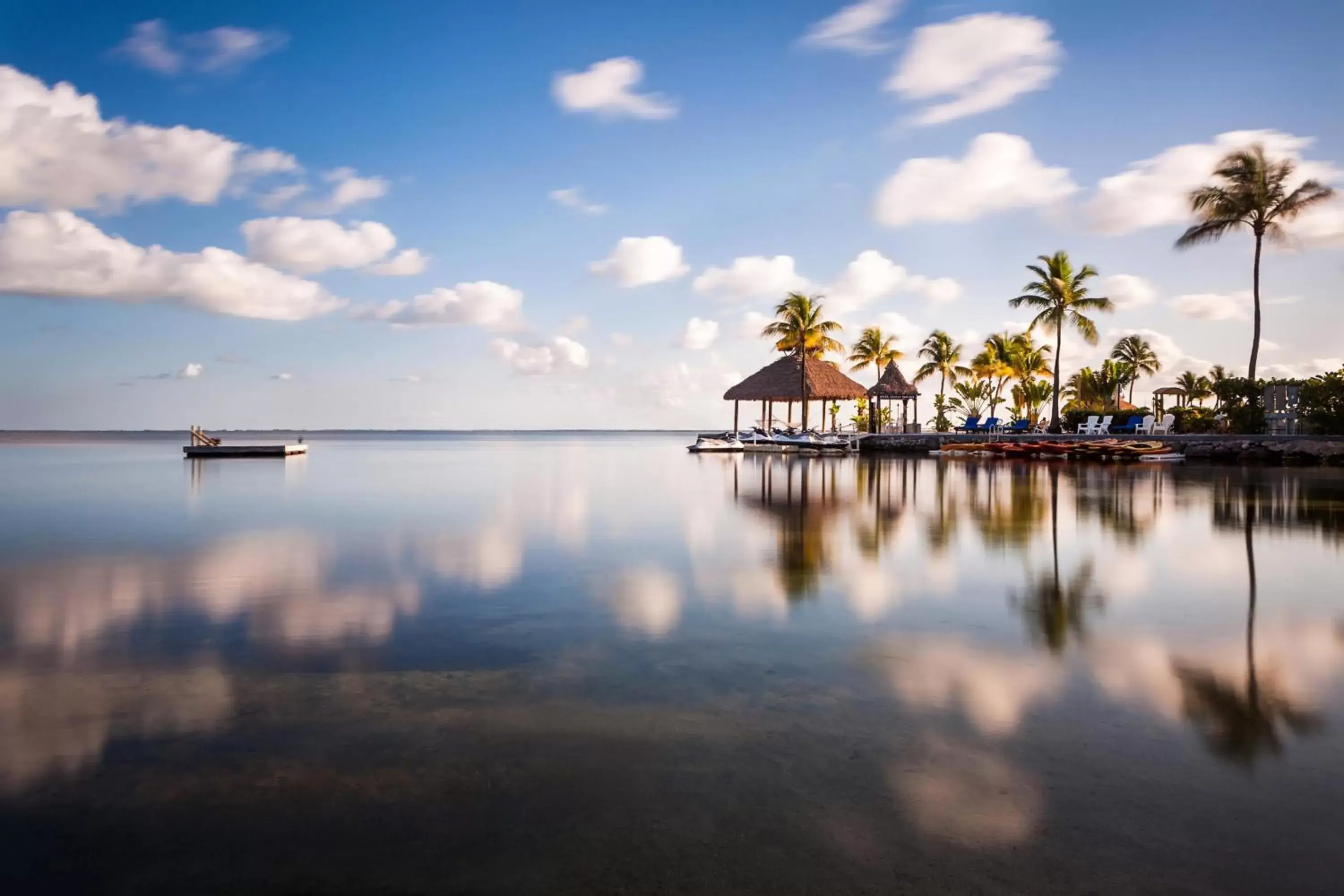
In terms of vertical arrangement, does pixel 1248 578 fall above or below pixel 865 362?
below

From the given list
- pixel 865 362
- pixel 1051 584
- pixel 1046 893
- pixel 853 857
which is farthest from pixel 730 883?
pixel 865 362

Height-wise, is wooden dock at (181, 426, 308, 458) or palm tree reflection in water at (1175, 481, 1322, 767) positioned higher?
wooden dock at (181, 426, 308, 458)

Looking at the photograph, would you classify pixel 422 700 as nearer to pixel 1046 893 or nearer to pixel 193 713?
pixel 193 713

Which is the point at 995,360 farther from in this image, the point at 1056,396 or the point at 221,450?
the point at 221,450

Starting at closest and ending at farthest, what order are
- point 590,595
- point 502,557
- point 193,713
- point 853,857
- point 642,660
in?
1. point 853,857
2. point 193,713
3. point 642,660
4. point 590,595
5. point 502,557

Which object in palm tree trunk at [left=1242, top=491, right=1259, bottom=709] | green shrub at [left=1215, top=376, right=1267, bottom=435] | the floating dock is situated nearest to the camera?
palm tree trunk at [left=1242, top=491, right=1259, bottom=709]

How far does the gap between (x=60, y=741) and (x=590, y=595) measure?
170 inches

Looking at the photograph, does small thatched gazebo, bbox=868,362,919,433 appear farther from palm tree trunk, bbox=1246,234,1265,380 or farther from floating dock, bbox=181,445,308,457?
floating dock, bbox=181,445,308,457

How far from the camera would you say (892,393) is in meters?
51.4

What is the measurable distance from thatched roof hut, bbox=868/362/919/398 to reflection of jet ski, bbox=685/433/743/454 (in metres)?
9.12

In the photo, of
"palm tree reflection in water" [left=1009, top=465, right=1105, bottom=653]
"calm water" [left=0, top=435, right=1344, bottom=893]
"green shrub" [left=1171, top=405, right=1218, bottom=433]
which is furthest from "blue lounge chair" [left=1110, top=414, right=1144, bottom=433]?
"palm tree reflection in water" [left=1009, top=465, right=1105, bottom=653]

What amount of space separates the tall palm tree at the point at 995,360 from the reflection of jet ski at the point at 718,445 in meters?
18.2

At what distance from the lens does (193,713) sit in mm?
4500

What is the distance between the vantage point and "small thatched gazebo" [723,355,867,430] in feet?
164
